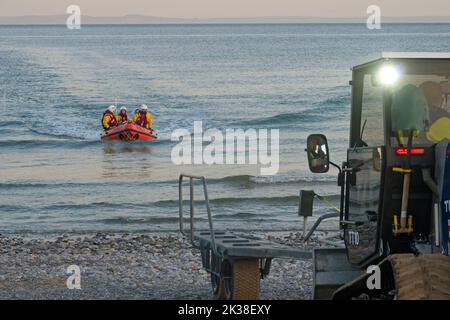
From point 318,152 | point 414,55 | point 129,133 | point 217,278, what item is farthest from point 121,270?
point 129,133

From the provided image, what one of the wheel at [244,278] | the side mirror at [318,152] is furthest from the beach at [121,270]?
the side mirror at [318,152]

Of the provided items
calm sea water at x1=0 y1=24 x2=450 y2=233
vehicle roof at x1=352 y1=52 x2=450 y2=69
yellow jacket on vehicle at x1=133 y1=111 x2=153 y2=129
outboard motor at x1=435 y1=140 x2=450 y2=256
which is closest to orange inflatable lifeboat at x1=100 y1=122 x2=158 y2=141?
calm sea water at x1=0 y1=24 x2=450 y2=233

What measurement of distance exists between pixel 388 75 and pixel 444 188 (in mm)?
921

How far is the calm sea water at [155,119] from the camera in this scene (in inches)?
950

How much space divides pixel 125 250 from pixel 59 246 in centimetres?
124

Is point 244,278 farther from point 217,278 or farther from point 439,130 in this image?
point 439,130

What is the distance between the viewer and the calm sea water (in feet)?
79.2

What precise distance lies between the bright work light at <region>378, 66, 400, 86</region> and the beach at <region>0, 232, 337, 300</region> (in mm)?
2961

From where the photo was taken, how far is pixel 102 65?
89.2 metres

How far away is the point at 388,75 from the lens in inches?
276

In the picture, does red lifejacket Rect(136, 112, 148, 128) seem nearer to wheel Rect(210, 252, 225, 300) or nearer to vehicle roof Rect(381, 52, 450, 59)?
wheel Rect(210, 252, 225, 300)

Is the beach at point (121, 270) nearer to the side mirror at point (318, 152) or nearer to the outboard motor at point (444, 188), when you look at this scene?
the side mirror at point (318, 152)

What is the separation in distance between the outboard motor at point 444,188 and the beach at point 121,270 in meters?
3.17

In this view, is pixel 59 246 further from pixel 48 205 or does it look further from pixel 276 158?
pixel 276 158
